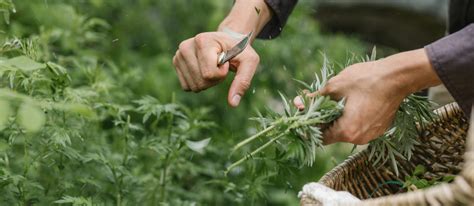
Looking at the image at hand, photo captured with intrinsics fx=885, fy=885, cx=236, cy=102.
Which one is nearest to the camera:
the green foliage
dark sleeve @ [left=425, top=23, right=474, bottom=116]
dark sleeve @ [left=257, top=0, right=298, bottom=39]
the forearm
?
dark sleeve @ [left=425, top=23, right=474, bottom=116]

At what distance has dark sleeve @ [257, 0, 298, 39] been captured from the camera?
2.47m

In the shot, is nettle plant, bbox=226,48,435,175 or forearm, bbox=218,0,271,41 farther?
forearm, bbox=218,0,271,41

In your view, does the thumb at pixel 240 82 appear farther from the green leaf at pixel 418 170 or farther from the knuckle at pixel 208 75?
the green leaf at pixel 418 170

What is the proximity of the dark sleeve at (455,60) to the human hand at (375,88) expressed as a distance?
0.02 meters

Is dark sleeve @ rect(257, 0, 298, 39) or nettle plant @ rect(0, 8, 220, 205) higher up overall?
dark sleeve @ rect(257, 0, 298, 39)

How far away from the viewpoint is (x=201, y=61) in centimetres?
212

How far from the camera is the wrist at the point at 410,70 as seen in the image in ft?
5.85

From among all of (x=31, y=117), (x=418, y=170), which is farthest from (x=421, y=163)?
(x=31, y=117)

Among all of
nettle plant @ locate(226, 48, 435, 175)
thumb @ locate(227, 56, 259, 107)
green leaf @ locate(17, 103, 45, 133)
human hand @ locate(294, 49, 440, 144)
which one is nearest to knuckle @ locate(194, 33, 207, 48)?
thumb @ locate(227, 56, 259, 107)

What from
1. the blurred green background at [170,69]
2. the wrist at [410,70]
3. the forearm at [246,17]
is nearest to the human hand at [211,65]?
the forearm at [246,17]

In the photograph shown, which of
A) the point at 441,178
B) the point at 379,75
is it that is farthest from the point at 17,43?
the point at 441,178

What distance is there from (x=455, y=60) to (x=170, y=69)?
2.36m

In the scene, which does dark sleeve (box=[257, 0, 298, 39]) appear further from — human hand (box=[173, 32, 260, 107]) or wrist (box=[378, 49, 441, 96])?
wrist (box=[378, 49, 441, 96])

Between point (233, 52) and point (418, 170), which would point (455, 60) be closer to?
point (418, 170)
